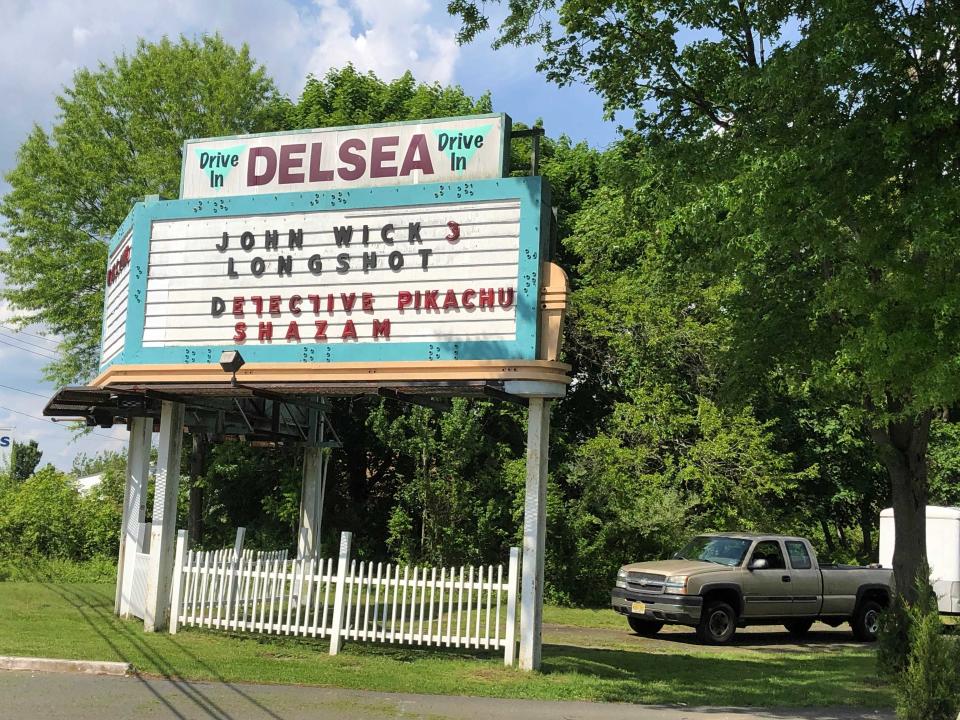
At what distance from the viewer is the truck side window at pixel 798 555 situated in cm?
1872

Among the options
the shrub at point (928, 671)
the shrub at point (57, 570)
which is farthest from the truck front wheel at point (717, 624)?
the shrub at point (57, 570)

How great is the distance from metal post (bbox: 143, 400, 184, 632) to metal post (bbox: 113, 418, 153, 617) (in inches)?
62.5

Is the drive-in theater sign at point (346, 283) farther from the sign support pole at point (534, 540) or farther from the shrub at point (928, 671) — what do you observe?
the shrub at point (928, 671)

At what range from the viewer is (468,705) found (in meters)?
10.4

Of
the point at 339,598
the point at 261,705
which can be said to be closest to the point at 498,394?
the point at 339,598

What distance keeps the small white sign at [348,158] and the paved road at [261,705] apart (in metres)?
6.75

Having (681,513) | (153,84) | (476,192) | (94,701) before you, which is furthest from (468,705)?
(153,84)

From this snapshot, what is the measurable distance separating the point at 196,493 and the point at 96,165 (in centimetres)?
1041

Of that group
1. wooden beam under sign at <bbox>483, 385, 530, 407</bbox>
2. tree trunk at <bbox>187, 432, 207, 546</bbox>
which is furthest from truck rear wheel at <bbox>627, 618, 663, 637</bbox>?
tree trunk at <bbox>187, 432, 207, 546</bbox>

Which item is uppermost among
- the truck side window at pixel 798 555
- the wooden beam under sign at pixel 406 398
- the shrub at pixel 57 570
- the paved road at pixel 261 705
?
the wooden beam under sign at pixel 406 398

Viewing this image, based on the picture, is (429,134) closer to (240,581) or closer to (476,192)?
(476,192)

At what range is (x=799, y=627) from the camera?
19.7 meters

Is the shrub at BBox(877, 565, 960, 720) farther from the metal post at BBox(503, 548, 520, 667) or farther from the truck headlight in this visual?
the truck headlight

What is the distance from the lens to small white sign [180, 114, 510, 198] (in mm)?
13352
